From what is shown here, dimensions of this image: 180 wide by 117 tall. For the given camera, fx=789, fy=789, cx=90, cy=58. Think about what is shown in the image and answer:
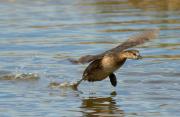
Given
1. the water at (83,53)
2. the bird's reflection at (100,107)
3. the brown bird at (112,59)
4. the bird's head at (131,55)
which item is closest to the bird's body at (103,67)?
the brown bird at (112,59)

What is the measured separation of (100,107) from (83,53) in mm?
4159

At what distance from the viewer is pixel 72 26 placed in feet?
58.2

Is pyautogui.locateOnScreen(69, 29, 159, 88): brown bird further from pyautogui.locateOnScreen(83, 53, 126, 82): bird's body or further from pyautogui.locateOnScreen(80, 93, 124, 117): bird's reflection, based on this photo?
pyautogui.locateOnScreen(80, 93, 124, 117): bird's reflection

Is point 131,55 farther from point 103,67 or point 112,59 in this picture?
point 103,67

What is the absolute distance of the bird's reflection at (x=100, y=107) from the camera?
983 cm

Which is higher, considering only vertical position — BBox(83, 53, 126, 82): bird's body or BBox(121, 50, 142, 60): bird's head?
BBox(121, 50, 142, 60): bird's head

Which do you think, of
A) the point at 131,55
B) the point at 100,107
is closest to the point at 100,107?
the point at 100,107

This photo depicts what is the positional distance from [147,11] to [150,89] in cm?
861

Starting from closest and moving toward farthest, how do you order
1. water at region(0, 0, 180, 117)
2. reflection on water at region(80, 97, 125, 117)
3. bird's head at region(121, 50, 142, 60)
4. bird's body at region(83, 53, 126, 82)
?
1. reflection on water at region(80, 97, 125, 117)
2. water at region(0, 0, 180, 117)
3. bird's head at region(121, 50, 142, 60)
4. bird's body at region(83, 53, 126, 82)

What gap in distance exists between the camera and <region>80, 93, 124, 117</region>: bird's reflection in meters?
9.83

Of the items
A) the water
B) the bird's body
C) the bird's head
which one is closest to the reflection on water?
the water

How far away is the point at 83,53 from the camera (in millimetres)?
14406

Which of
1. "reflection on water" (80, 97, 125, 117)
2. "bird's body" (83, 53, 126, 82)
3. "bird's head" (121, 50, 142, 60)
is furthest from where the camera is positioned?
"bird's body" (83, 53, 126, 82)

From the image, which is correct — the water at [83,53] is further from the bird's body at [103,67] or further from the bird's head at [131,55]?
the bird's head at [131,55]
